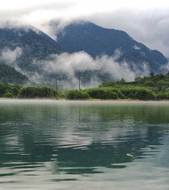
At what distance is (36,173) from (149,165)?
31.3 feet

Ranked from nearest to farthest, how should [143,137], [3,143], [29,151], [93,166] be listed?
[93,166] < [29,151] < [3,143] < [143,137]

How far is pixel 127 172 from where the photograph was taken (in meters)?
37.0

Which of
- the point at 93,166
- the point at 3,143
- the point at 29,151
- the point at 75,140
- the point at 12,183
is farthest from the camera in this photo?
the point at 75,140

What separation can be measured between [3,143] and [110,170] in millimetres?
20791

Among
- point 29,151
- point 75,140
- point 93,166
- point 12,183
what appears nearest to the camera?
point 12,183

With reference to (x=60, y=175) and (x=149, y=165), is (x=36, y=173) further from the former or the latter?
(x=149, y=165)

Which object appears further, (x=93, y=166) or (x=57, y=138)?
(x=57, y=138)

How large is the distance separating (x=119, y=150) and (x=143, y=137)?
16.3 metres

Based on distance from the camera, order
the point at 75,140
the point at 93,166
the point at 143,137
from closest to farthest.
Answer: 1. the point at 93,166
2. the point at 75,140
3. the point at 143,137

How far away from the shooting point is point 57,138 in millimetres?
61969

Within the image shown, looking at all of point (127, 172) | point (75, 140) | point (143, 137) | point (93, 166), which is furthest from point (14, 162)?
point (143, 137)

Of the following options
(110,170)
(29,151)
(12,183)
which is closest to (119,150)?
(29,151)

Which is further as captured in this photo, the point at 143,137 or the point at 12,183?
the point at 143,137

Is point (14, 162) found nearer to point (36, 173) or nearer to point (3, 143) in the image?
point (36, 173)
